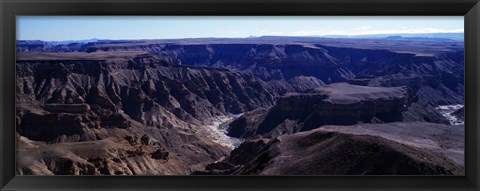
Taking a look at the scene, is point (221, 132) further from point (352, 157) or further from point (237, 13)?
point (237, 13)

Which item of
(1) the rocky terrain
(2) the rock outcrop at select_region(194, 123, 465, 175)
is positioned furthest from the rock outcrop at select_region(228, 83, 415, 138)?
(2) the rock outcrop at select_region(194, 123, 465, 175)

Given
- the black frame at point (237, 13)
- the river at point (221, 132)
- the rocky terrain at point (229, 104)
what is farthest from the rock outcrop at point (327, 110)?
the black frame at point (237, 13)

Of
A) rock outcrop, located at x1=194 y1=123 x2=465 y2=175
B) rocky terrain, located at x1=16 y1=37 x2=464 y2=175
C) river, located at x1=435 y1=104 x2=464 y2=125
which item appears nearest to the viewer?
rock outcrop, located at x1=194 y1=123 x2=465 y2=175

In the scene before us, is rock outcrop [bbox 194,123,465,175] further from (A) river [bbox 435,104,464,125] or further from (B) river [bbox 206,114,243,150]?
(A) river [bbox 435,104,464,125]

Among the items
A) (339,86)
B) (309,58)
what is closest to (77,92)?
(339,86)

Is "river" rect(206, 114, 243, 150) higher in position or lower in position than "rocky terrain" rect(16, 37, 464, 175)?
lower

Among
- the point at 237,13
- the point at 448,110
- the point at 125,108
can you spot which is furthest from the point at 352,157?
the point at 448,110
